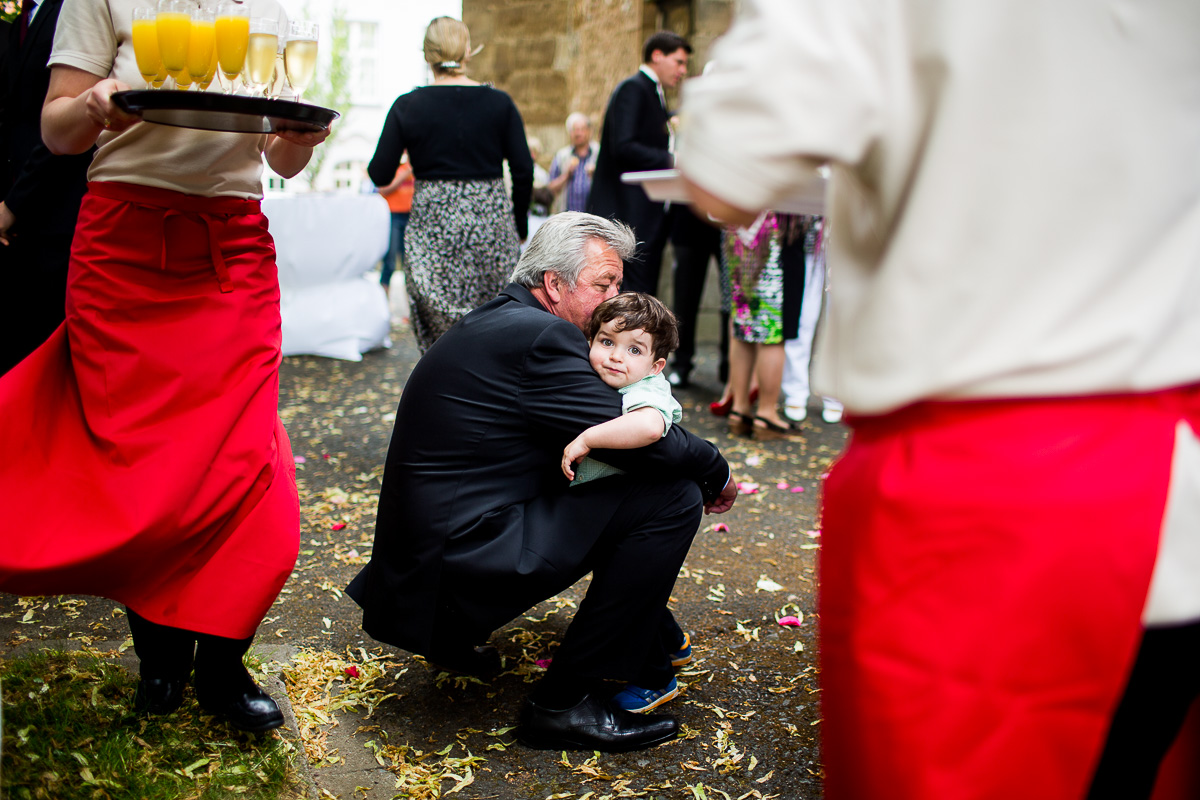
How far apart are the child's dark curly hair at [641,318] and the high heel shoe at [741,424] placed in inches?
123

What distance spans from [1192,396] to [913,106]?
42 cm

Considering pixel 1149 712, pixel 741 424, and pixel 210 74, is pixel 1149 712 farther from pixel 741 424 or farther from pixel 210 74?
pixel 741 424

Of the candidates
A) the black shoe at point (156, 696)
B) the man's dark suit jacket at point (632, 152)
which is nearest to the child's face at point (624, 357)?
the black shoe at point (156, 696)

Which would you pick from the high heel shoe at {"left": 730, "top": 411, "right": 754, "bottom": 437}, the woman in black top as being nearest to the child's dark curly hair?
the woman in black top

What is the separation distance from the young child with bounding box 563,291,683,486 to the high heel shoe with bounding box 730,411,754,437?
312 cm

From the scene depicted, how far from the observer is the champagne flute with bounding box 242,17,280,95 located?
6.77 feet

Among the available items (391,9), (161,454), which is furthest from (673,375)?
(391,9)

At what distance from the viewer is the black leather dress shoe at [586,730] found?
2457 mm

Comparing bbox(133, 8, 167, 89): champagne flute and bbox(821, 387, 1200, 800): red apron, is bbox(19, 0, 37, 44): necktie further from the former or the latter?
bbox(821, 387, 1200, 800): red apron

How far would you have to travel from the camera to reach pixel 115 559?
2.11 m

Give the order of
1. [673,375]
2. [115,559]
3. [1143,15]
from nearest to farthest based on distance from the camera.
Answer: [1143,15]
[115,559]
[673,375]

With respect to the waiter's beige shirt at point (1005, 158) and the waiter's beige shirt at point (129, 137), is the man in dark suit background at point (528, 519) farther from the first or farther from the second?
the waiter's beige shirt at point (1005, 158)

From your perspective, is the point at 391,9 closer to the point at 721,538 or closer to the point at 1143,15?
the point at 721,538

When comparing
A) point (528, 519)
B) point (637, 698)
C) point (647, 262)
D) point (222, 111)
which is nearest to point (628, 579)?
point (528, 519)
